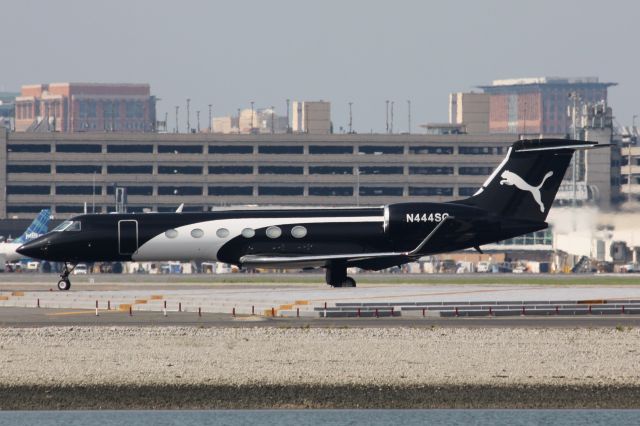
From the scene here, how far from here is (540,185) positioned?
2950 inches

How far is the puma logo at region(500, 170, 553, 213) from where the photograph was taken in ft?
245

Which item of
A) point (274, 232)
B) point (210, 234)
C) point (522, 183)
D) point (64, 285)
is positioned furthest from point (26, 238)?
point (522, 183)

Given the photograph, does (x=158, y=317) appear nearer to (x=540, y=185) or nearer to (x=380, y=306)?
(x=380, y=306)

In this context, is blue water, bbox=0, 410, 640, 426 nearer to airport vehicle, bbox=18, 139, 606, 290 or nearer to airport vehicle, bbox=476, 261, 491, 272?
airport vehicle, bbox=18, 139, 606, 290

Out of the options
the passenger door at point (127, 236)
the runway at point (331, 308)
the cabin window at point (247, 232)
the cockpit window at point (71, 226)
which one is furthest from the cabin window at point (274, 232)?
the cockpit window at point (71, 226)

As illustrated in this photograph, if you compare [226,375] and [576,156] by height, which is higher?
[576,156]

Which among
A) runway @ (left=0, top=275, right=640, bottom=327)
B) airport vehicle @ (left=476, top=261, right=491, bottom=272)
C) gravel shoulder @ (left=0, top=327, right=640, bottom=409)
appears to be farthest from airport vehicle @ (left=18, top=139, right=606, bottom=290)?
airport vehicle @ (left=476, top=261, right=491, bottom=272)

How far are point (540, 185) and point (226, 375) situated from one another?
3527 centimetres

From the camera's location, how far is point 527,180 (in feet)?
246

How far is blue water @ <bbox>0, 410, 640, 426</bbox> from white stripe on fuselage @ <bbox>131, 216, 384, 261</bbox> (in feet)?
111

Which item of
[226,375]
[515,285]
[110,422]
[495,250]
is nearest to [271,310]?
[226,375]

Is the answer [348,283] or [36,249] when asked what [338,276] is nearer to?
[348,283]

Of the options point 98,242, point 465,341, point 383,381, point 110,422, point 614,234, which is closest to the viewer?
point 110,422

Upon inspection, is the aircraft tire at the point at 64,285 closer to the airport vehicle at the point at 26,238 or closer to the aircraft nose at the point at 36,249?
the aircraft nose at the point at 36,249
